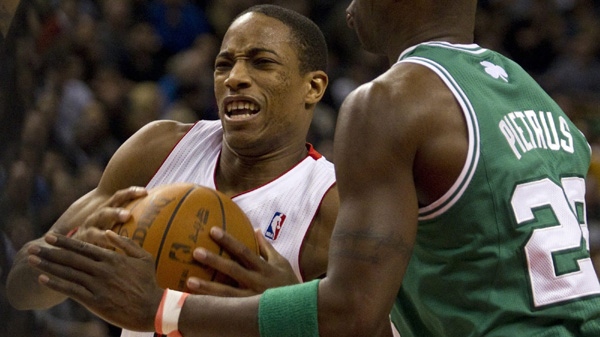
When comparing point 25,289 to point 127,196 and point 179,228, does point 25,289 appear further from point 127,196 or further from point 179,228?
point 179,228

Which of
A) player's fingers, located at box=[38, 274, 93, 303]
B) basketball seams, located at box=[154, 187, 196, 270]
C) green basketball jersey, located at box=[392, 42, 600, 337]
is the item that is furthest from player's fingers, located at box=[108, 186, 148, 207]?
green basketball jersey, located at box=[392, 42, 600, 337]

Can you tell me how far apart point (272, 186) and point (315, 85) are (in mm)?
445

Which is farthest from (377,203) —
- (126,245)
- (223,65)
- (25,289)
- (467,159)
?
(25,289)

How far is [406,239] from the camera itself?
2154 millimetres

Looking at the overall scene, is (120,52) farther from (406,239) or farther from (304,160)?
(406,239)

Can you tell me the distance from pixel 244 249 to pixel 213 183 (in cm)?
78

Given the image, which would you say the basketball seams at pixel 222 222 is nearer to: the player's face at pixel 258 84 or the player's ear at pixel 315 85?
the player's face at pixel 258 84

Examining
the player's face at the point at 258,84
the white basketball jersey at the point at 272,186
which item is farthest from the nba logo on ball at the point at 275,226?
the player's face at the point at 258,84

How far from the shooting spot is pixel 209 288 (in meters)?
2.53

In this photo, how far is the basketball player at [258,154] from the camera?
3211mm

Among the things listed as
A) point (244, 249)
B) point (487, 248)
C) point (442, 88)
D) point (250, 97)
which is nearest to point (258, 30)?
point (250, 97)

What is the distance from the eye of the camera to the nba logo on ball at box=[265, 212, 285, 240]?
10.4 ft

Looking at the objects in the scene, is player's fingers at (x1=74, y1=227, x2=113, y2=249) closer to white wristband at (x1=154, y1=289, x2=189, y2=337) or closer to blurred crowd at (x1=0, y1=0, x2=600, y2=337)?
white wristband at (x1=154, y1=289, x2=189, y2=337)

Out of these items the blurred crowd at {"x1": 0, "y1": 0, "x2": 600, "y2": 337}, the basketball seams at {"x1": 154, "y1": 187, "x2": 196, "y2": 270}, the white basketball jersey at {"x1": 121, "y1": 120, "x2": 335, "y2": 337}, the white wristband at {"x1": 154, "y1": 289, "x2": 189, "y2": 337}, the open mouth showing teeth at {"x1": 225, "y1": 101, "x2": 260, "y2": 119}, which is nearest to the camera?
the white wristband at {"x1": 154, "y1": 289, "x2": 189, "y2": 337}
